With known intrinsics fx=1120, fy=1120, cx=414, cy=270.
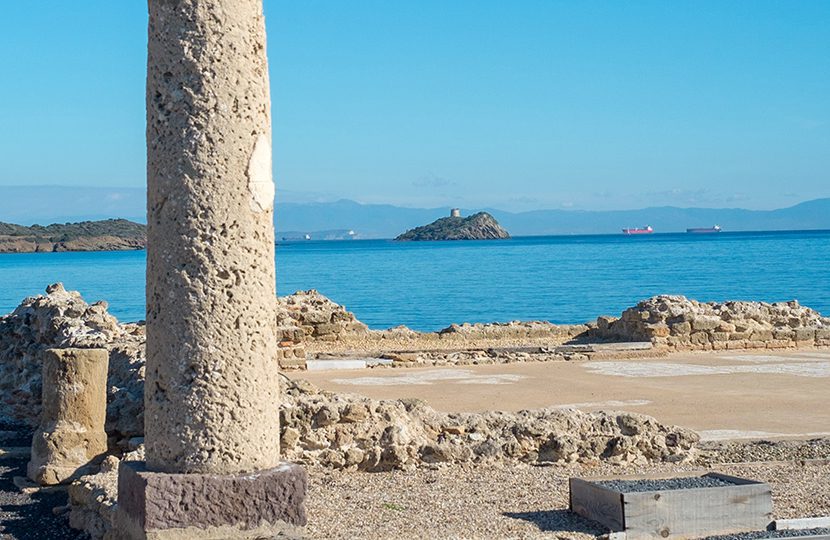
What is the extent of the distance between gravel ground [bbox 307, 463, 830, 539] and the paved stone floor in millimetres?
1591

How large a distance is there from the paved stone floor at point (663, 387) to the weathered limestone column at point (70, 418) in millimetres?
3707

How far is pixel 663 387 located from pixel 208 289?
28.8 ft

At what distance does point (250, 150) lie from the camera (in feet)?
19.7

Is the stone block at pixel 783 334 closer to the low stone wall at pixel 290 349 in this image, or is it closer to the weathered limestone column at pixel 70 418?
the low stone wall at pixel 290 349

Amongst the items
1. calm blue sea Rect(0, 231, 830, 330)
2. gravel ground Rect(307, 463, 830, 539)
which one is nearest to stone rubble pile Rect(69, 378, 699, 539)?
gravel ground Rect(307, 463, 830, 539)

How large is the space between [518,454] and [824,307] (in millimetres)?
37206

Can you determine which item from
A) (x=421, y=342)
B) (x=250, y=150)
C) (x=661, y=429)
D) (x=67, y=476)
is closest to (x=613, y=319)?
(x=421, y=342)

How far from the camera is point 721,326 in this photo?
1886 cm

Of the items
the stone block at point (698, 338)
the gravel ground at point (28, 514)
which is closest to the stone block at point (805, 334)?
the stone block at point (698, 338)

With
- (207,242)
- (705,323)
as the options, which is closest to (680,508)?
(207,242)

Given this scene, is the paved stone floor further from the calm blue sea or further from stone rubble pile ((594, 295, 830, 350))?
the calm blue sea

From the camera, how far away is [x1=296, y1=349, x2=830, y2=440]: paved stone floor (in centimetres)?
1085

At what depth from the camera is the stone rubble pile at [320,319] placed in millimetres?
19797

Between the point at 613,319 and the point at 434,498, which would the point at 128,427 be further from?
the point at 613,319
